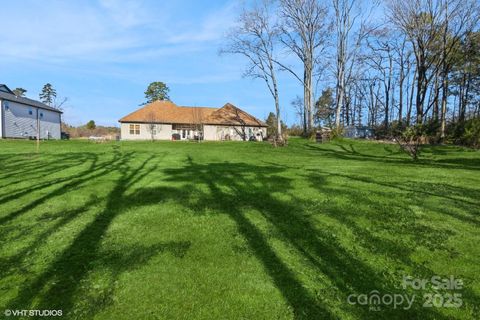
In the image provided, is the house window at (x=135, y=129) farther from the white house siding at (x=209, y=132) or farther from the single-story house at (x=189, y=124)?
the white house siding at (x=209, y=132)

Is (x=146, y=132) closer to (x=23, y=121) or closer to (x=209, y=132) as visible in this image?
(x=209, y=132)

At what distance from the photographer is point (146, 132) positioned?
42.0 meters

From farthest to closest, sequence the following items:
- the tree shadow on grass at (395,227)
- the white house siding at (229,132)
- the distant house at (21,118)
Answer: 1. the white house siding at (229,132)
2. the distant house at (21,118)
3. the tree shadow on grass at (395,227)

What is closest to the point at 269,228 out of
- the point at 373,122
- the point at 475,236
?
the point at 475,236

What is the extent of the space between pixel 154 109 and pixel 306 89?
66.1 feet

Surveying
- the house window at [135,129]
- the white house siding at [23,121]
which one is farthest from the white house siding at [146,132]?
the white house siding at [23,121]

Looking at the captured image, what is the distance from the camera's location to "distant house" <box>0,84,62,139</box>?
105 feet

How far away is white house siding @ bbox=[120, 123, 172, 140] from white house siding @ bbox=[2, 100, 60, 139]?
9164 mm

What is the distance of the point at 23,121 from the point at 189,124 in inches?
720

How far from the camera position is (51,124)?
42594mm

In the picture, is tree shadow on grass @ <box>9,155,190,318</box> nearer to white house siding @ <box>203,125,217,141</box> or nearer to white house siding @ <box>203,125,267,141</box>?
white house siding @ <box>203,125,217,141</box>

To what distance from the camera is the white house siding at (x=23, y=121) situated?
32.7m

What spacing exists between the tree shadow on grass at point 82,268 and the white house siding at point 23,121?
33602mm

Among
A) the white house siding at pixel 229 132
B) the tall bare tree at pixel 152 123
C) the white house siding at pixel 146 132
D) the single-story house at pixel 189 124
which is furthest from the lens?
the white house siding at pixel 229 132
